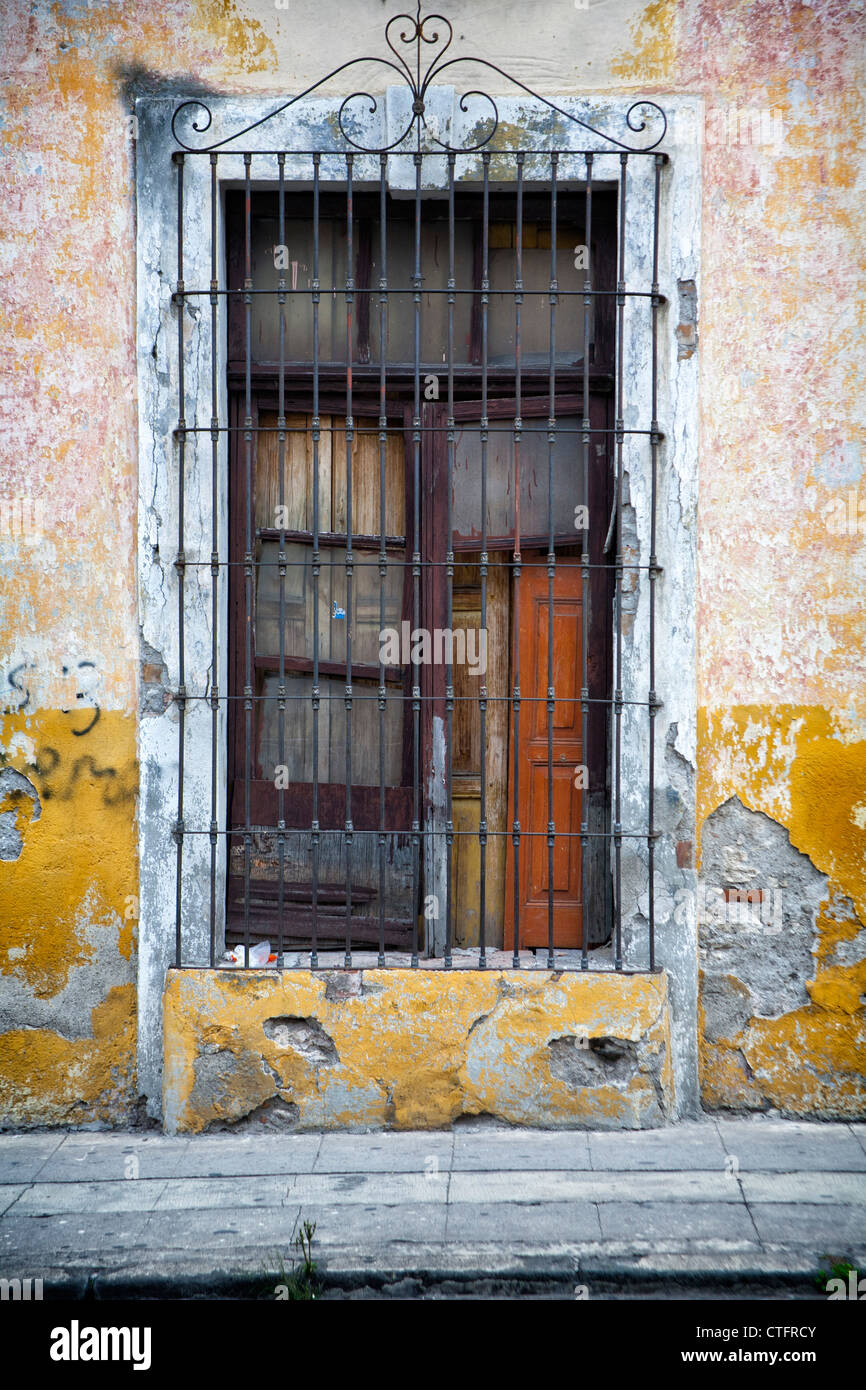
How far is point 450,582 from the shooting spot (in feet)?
13.1

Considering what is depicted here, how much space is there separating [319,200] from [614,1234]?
363 cm

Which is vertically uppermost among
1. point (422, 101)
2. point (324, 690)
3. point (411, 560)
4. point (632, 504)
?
point (422, 101)

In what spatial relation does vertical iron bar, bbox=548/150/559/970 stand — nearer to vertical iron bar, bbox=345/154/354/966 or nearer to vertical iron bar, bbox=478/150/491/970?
vertical iron bar, bbox=478/150/491/970

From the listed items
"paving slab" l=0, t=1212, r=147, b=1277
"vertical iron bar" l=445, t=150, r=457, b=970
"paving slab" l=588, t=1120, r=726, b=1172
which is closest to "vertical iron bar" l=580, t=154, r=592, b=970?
"vertical iron bar" l=445, t=150, r=457, b=970

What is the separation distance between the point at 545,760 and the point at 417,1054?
118cm

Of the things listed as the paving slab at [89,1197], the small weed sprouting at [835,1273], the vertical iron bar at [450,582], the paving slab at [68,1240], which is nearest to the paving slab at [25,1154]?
the paving slab at [89,1197]

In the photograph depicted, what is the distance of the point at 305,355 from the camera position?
14.0 ft

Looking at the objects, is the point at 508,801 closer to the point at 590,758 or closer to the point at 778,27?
the point at 590,758

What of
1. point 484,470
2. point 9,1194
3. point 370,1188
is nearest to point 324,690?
point 484,470

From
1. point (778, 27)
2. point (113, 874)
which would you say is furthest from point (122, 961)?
point (778, 27)

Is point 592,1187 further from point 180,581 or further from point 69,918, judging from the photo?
point 180,581

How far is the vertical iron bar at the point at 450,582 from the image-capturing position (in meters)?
3.92

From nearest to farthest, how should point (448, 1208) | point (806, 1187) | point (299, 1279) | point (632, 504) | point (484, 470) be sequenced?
point (299, 1279) → point (448, 1208) → point (806, 1187) → point (484, 470) → point (632, 504)

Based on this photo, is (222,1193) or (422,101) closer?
(222,1193)
